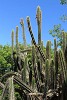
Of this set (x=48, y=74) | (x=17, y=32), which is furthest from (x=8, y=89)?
(x=17, y=32)

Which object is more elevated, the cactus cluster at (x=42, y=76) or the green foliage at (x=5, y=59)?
Answer: the green foliage at (x=5, y=59)

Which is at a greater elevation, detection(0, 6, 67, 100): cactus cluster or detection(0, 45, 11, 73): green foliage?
detection(0, 45, 11, 73): green foliage

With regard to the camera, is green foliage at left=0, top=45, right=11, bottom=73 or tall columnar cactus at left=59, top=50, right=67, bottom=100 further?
green foliage at left=0, top=45, right=11, bottom=73

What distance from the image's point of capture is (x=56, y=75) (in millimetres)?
9633

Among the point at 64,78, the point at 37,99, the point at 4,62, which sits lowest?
the point at 37,99

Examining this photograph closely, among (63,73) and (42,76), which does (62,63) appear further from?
(42,76)

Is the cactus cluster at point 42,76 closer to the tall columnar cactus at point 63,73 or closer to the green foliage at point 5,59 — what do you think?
the tall columnar cactus at point 63,73

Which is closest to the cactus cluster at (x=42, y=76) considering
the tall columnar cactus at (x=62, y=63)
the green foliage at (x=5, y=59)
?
the tall columnar cactus at (x=62, y=63)

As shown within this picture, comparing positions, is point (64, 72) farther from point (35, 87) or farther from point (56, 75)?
point (35, 87)

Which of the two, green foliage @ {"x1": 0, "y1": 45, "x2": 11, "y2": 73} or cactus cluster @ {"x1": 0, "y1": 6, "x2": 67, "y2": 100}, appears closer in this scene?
cactus cluster @ {"x1": 0, "y1": 6, "x2": 67, "y2": 100}

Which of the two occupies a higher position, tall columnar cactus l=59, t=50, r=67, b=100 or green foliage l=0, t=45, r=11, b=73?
green foliage l=0, t=45, r=11, b=73

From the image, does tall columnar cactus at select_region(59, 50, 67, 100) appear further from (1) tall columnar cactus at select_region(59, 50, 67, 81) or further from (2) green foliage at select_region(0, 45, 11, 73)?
(2) green foliage at select_region(0, 45, 11, 73)

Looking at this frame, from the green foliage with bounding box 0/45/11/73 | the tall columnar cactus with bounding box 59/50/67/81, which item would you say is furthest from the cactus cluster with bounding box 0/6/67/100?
the green foliage with bounding box 0/45/11/73

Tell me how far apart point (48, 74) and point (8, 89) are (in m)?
1.56
